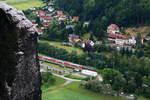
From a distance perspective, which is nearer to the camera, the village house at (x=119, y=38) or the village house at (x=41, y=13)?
the village house at (x=119, y=38)

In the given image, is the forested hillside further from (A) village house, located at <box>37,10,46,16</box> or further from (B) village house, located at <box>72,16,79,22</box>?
(A) village house, located at <box>37,10,46,16</box>

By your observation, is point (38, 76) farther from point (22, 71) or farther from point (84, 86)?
point (84, 86)

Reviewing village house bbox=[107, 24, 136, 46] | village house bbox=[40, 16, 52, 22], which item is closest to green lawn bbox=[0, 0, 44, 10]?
village house bbox=[40, 16, 52, 22]

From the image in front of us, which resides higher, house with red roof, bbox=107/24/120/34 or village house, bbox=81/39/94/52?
house with red roof, bbox=107/24/120/34

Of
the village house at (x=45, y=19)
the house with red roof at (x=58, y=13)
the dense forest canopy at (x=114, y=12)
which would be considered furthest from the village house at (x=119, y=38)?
the house with red roof at (x=58, y=13)

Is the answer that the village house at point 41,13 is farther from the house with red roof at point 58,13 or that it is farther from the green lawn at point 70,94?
the green lawn at point 70,94

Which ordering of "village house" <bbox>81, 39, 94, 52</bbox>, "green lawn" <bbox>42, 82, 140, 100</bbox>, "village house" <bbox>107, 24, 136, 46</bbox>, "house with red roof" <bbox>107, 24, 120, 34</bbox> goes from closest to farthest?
"green lawn" <bbox>42, 82, 140, 100</bbox>, "village house" <bbox>81, 39, 94, 52</bbox>, "village house" <bbox>107, 24, 136, 46</bbox>, "house with red roof" <bbox>107, 24, 120, 34</bbox>

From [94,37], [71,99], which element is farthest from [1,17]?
[94,37]

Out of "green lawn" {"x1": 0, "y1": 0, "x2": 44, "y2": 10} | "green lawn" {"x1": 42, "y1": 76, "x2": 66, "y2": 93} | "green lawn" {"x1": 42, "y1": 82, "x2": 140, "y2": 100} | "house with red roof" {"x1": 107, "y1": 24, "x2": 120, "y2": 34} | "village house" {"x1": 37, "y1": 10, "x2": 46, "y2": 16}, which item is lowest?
"green lawn" {"x1": 42, "y1": 82, "x2": 140, "y2": 100}
